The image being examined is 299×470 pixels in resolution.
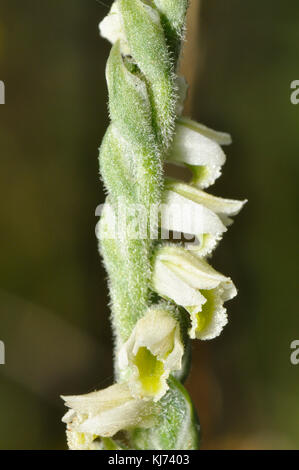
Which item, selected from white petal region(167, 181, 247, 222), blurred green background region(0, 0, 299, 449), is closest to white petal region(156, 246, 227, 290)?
white petal region(167, 181, 247, 222)

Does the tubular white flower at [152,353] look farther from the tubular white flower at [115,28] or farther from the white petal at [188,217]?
the tubular white flower at [115,28]

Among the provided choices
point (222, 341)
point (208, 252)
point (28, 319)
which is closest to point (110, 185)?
point (208, 252)

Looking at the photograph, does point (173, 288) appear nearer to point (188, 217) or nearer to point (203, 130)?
point (188, 217)

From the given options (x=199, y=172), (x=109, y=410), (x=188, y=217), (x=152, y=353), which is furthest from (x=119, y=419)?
(x=199, y=172)

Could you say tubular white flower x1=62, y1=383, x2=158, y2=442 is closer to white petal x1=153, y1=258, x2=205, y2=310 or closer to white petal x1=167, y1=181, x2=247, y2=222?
white petal x1=153, y1=258, x2=205, y2=310

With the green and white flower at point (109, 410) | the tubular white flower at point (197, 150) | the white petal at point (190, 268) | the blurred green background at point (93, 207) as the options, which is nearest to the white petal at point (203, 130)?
the tubular white flower at point (197, 150)

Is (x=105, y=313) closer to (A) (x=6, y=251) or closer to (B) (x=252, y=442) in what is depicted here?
(A) (x=6, y=251)

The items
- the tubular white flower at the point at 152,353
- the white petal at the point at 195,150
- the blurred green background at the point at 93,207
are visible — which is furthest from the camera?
→ the blurred green background at the point at 93,207
